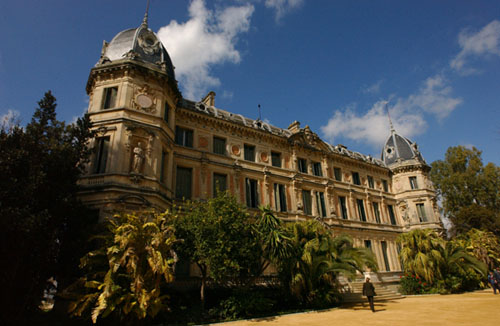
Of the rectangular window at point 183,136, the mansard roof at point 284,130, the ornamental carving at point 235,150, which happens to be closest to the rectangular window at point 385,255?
the mansard roof at point 284,130

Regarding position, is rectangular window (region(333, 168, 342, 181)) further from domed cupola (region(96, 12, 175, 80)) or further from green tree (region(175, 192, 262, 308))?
domed cupola (region(96, 12, 175, 80))

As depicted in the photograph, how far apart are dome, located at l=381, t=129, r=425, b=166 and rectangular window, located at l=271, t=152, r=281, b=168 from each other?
1809 cm

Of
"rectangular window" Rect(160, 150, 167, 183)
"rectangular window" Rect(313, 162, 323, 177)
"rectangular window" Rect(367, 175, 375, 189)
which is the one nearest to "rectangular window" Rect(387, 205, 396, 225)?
"rectangular window" Rect(367, 175, 375, 189)

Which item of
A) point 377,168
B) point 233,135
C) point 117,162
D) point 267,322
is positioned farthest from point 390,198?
point 117,162

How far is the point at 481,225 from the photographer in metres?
34.5

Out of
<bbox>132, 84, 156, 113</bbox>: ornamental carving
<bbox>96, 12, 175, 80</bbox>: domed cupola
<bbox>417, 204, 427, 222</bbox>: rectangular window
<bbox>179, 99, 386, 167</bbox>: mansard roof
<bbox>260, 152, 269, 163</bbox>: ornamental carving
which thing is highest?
<bbox>96, 12, 175, 80</bbox>: domed cupola

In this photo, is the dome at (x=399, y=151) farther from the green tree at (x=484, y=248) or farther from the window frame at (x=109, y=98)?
the window frame at (x=109, y=98)

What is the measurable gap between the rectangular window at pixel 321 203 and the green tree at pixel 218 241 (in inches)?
536

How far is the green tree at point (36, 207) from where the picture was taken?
1050 centimetres

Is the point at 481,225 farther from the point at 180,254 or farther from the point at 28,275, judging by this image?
the point at 28,275

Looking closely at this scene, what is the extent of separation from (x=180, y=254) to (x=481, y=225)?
36217 mm

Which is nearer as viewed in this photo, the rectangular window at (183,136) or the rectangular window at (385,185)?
the rectangular window at (183,136)

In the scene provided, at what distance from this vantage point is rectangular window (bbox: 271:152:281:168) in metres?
26.4

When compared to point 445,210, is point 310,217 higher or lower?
lower
